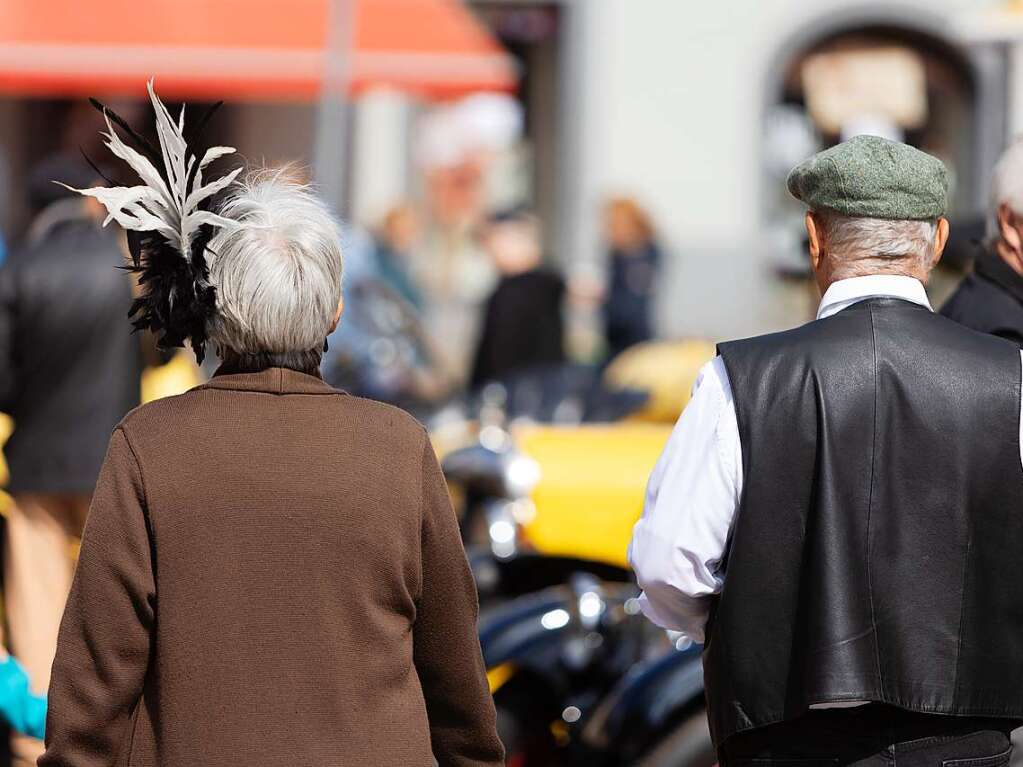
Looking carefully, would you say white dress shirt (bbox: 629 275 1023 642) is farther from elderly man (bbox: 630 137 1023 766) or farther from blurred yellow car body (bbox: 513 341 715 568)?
blurred yellow car body (bbox: 513 341 715 568)

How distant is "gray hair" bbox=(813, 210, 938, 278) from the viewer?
9.27ft

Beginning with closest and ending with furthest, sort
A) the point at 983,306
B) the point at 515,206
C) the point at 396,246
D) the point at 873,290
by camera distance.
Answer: the point at 873,290 → the point at 983,306 → the point at 396,246 → the point at 515,206

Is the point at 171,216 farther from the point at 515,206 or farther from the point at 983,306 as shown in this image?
the point at 515,206

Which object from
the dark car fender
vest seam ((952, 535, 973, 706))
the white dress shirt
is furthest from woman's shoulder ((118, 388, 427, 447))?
the dark car fender

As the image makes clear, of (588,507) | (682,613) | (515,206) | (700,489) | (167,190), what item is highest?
(515,206)

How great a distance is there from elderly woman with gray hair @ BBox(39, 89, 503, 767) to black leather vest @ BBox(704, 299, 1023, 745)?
1.74 feet

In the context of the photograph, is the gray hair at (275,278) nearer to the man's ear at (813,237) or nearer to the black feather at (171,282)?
the black feather at (171,282)

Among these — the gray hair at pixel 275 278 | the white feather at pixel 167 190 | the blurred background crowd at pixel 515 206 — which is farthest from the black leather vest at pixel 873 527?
the white feather at pixel 167 190

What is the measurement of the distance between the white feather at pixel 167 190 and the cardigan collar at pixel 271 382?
210 mm

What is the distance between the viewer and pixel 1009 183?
3.49 metres

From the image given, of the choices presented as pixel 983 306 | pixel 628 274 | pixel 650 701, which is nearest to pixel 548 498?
pixel 650 701

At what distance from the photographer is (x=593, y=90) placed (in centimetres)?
1408

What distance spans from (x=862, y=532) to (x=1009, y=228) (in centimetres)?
108

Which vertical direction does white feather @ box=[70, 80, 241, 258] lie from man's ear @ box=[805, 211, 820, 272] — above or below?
above
